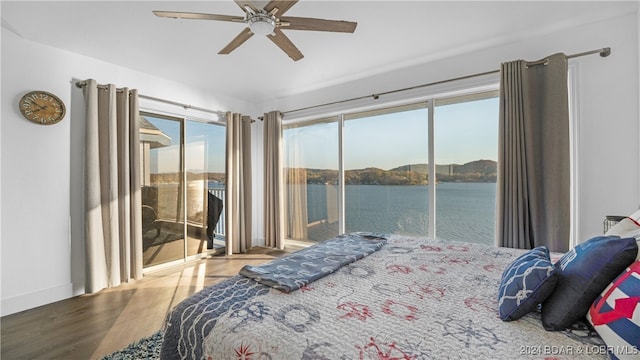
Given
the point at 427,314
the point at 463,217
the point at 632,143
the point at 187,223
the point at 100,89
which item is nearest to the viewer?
the point at 427,314

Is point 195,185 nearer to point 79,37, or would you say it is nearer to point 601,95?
point 79,37

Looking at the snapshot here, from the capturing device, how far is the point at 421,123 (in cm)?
354

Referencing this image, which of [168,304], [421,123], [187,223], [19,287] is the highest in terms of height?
[421,123]

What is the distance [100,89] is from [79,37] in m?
0.57

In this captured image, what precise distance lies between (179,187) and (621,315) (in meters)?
4.17

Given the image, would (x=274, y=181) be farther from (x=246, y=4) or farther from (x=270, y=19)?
(x=246, y=4)

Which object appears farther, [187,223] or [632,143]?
[187,223]

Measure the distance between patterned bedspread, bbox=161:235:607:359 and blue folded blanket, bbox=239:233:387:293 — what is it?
40 mm

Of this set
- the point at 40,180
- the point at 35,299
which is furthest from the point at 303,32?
the point at 35,299

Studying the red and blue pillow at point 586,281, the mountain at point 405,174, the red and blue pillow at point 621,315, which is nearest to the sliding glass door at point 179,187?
the mountain at point 405,174

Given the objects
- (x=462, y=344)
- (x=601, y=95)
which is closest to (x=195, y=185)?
(x=462, y=344)

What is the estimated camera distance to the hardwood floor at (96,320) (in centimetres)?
196

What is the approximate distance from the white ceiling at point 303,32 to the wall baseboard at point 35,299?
2.37 meters

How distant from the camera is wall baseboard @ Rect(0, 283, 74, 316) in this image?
246 centimetres
